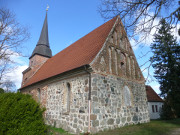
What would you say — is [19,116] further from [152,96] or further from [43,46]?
[152,96]

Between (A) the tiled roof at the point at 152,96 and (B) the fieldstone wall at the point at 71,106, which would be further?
(A) the tiled roof at the point at 152,96

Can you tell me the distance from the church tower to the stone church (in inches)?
276

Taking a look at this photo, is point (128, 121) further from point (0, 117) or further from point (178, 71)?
point (178, 71)

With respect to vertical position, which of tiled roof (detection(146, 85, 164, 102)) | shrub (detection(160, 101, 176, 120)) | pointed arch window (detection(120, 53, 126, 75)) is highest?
pointed arch window (detection(120, 53, 126, 75))

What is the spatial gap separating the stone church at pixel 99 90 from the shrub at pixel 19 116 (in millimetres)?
2722

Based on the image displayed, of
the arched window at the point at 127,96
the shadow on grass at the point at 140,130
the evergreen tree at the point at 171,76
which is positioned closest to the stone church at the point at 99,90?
the arched window at the point at 127,96

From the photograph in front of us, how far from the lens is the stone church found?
7.30 m

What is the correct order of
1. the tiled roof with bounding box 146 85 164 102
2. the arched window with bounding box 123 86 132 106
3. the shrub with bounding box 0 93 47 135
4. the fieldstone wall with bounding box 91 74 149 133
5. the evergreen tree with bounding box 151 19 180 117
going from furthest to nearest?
1. the tiled roof with bounding box 146 85 164 102
2. the evergreen tree with bounding box 151 19 180 117
3. the arched window with bounding box 123 86 132 106
4. the fieldstone wall with bounding box 91 74 149 133
5. the shrub with bounding box 0 93 47 135

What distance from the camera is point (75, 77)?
8469mm

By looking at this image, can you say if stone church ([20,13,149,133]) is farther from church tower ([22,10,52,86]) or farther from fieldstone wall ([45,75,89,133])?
church tower ([22,10,52,86])

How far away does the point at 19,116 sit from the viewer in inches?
183

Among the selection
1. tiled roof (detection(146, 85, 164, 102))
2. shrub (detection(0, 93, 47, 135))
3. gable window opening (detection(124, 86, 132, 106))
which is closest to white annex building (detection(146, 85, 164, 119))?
tiled roof (detection(146, 85, 164, 102))

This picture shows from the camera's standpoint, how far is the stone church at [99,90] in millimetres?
7297

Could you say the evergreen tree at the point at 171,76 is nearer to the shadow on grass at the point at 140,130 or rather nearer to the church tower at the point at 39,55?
the shadow on grass at the point at 140,130
